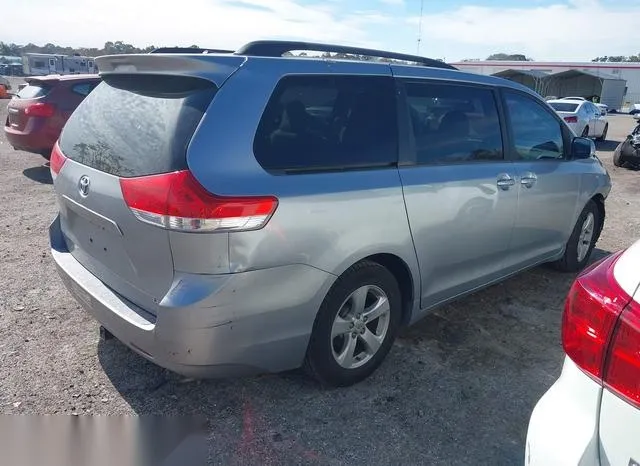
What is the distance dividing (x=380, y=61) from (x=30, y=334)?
9.70ft

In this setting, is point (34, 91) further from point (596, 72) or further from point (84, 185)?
point (596, 72)

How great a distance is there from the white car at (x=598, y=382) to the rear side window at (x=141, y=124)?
1.68m

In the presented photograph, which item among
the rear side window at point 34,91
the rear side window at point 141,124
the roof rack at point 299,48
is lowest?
the rear side window at point 34,91

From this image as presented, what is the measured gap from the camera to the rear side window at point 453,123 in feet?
10.9

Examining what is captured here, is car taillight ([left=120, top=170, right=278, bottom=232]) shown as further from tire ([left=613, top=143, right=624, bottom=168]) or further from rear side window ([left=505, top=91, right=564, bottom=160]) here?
tire ([left=613, top=143, right=624, bottom=168])

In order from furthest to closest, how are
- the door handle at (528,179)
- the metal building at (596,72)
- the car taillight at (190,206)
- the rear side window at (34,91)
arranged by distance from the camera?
the metal building at (596,72), the rear side window at (34,91), the door handle at (528,179), the car taillight at (190,206)

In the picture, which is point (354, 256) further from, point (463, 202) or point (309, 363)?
point (463, 202)

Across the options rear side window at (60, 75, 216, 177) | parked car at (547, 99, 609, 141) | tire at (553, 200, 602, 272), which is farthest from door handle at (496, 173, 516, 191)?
parked car at (547, 99, 609, 141)

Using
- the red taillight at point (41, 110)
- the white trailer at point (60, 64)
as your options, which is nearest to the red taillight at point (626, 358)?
the red taillight at point (41, 110)

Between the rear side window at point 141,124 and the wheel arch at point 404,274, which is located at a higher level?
the rear side window at point 141,124

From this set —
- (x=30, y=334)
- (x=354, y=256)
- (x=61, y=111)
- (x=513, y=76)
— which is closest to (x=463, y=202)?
(x=354, y=256)

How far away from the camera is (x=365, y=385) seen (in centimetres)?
318

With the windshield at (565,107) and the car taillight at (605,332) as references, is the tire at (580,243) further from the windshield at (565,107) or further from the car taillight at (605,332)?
the windshield at (565,107)

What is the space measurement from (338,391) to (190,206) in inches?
58.0
